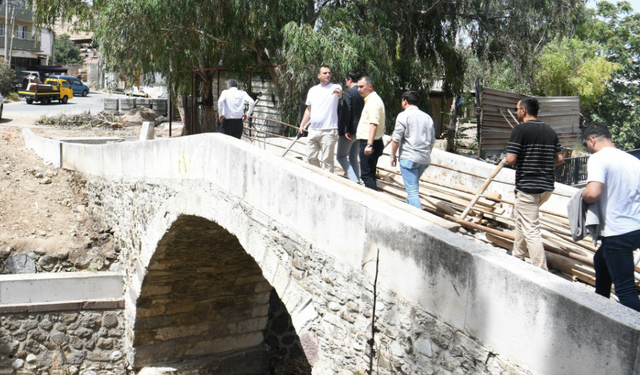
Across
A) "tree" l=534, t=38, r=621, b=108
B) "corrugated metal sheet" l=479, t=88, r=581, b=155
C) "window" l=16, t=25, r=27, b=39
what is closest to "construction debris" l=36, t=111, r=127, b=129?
"corrugated metal sheet" l=479, t=88, r=581, b=155

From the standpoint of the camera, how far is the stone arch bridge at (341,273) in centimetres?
308

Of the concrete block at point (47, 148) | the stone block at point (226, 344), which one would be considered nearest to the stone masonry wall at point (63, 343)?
the stone block at point (226, 344)

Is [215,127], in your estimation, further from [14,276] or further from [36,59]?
[36,59]

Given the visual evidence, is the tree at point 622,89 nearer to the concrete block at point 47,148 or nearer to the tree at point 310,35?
the tree at point 310,35

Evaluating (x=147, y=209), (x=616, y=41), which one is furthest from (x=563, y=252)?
(x=616, y=41)

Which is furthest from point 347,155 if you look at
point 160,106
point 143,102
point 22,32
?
point 22,32

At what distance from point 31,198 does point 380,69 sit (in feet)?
23.7

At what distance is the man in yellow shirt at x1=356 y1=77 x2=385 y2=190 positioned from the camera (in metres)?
6.38

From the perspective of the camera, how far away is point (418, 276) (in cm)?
395

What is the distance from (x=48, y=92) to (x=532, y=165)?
96.5 feet

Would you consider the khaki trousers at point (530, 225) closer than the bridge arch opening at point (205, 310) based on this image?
Yes

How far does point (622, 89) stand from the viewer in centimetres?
2208

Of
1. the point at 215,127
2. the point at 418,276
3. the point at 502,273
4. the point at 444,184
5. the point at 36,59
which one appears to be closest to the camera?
the point at 502,273

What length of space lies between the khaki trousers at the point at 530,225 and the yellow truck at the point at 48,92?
94.9ft
